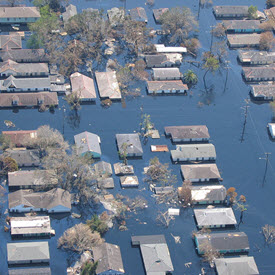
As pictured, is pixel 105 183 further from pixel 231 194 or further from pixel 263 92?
pixel 263 92

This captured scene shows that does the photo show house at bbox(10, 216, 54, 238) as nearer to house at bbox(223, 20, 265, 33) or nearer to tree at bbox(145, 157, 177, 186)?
tree at bbox(145, 157, 177, 186)

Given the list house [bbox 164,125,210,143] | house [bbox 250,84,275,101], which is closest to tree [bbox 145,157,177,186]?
house [bbox 164,125,210,143]

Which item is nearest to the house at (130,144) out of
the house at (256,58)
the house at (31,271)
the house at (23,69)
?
the house at (23,69)

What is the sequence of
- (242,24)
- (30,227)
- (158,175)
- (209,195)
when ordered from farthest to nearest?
(242,24), (158,175), (209,195), (30,227)

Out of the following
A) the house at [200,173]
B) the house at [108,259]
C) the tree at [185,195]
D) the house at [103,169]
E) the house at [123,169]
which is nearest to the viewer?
the house at [108,259]

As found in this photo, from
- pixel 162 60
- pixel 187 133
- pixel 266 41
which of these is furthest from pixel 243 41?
pixel 187 133

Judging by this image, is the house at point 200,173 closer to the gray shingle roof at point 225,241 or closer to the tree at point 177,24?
the gray shingle roof at point 225,241

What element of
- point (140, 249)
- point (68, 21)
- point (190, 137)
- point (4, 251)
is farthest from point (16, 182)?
point (68, 21)
